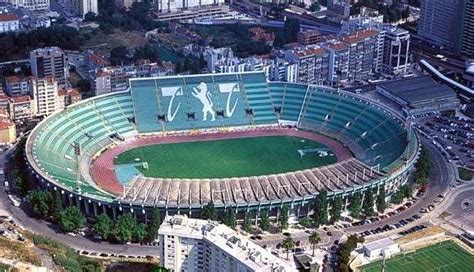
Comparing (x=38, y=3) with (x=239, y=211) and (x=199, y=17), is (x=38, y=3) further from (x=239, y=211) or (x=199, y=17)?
(x=239, y=211)

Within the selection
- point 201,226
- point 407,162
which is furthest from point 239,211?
point 407,162

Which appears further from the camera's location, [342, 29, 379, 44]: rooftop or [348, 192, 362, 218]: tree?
[342, 29, 379, 44]: rooftop

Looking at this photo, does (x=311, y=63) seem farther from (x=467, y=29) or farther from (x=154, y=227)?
(x=154, y=227)

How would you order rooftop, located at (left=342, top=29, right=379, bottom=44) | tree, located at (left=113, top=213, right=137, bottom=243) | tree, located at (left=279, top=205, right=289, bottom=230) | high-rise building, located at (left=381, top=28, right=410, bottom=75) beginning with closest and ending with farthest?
tree, located at (left=113, top=213, right=137, bottom=243), tree, located at (left=279, top=205, right=289, bottom=230), rooftop, located at (left=342, top=29, right=379, bottom=44), high-rise building, located at (left=381, top=28, right=410, bottom=75)

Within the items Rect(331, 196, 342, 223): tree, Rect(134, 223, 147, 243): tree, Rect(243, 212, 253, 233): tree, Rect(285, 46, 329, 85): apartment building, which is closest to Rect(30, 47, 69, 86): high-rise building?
Rect(285, 46, 329, 85): apartment building

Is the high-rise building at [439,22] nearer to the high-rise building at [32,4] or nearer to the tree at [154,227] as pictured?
the high-rise building at [32,4]

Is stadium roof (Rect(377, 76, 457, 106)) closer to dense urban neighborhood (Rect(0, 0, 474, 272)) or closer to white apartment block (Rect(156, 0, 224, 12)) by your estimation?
dense urban neighborhood (Rect(0, 0, 474, 272))

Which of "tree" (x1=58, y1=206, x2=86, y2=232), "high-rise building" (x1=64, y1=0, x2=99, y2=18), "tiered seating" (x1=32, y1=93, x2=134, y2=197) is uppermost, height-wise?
"high-rise building" (x1=64, y1=0, x2=99, y2=18)
